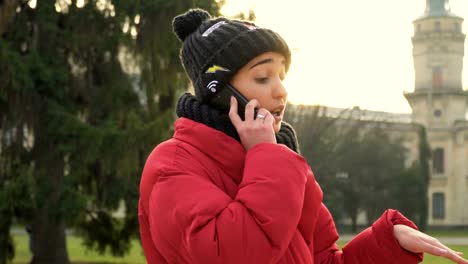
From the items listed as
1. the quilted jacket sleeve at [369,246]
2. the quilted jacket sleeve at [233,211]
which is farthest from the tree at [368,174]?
the quilted jacket sleeve at [233,211]

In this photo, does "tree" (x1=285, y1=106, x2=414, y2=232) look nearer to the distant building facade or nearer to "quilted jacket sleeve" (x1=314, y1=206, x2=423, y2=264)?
the distant building facade

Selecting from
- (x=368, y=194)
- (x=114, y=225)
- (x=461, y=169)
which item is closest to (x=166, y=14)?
(x=114, y=225)

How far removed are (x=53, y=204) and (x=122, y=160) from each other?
1.44 metres

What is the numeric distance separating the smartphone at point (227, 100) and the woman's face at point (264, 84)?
13mm

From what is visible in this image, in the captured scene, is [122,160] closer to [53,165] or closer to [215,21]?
[53,165]

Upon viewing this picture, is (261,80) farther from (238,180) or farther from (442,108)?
(442,108)

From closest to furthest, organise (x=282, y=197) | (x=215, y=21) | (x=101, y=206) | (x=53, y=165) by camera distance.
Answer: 1. (x=282, y=197)
2. (x=215, y=21)
3. (x=53, y=165)
4. (x=101, y=206)

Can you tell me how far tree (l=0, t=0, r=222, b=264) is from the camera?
42.0 feet

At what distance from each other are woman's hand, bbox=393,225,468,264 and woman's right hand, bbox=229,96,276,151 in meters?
0.42

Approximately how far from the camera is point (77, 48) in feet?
45.6

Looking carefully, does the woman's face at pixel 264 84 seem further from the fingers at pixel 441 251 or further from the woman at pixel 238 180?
the fingers at pixel 441 251

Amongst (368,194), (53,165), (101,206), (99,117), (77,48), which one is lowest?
(368,194)

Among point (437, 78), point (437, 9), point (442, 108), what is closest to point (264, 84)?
point (442, 108)

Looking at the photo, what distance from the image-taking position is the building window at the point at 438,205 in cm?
5038
